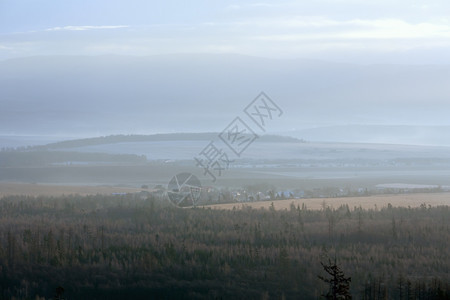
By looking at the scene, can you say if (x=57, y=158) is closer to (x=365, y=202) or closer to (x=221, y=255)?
(x=365, y=202)

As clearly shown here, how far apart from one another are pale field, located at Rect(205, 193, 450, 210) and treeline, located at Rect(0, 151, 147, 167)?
1114 inches

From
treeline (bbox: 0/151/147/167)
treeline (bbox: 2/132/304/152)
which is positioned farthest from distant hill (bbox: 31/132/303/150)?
treeline (bbox: 0/151/147/167)

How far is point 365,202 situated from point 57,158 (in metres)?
33.9

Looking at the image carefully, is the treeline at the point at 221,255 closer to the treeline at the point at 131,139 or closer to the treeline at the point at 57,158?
the treeline at the point at 57,158

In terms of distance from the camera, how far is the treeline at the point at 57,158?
163ft

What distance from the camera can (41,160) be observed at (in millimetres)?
50875

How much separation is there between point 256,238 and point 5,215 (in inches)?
320

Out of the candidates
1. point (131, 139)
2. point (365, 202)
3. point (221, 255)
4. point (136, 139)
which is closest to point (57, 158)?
point (131, 139)

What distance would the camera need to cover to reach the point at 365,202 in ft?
78.5

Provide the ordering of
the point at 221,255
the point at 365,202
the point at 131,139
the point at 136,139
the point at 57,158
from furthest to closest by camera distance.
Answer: the point at 136,139 → the point at 131,139 → the point at 57,158 → the point at 365,202 → the point at 221,255

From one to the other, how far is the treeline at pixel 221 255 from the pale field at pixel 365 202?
3.50m

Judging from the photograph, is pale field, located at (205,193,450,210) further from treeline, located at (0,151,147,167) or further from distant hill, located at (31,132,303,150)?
distant hill, located at (31,132,303,150)

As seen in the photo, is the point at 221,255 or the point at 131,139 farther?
the point at 131,139

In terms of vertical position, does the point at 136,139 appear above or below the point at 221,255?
above
